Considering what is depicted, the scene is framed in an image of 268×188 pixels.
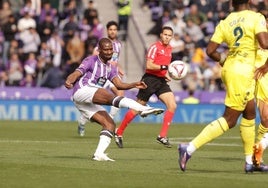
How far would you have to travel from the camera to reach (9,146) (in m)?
19.5

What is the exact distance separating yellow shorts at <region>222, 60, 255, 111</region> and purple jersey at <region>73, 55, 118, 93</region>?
3155 mm

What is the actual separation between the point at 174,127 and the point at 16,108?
6.00 metres

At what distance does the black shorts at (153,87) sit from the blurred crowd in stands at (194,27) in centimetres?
1140

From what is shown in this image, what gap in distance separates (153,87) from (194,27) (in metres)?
14.2

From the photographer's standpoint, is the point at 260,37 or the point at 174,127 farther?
the point at 174,127

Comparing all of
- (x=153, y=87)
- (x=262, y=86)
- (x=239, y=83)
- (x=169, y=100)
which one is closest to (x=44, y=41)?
(x=153, y=87)

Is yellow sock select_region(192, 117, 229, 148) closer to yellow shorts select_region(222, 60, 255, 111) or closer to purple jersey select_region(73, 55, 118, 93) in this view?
yellow shorts select_region(222, 60, 255, 111)

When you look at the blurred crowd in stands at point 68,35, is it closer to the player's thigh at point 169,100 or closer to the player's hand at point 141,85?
the player's thigh at point 169,100

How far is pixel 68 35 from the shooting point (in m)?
34.5

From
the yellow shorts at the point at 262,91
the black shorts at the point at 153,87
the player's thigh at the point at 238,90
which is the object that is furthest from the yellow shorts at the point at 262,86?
the black shorts at the point at 153,87

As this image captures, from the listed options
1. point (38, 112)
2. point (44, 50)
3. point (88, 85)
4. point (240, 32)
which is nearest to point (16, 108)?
point (38, 112)

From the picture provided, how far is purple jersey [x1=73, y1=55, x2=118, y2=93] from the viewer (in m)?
16.6

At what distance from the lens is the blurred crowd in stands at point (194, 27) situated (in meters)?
33.2

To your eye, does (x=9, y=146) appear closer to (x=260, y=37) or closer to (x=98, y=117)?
(x=98, y=117)
